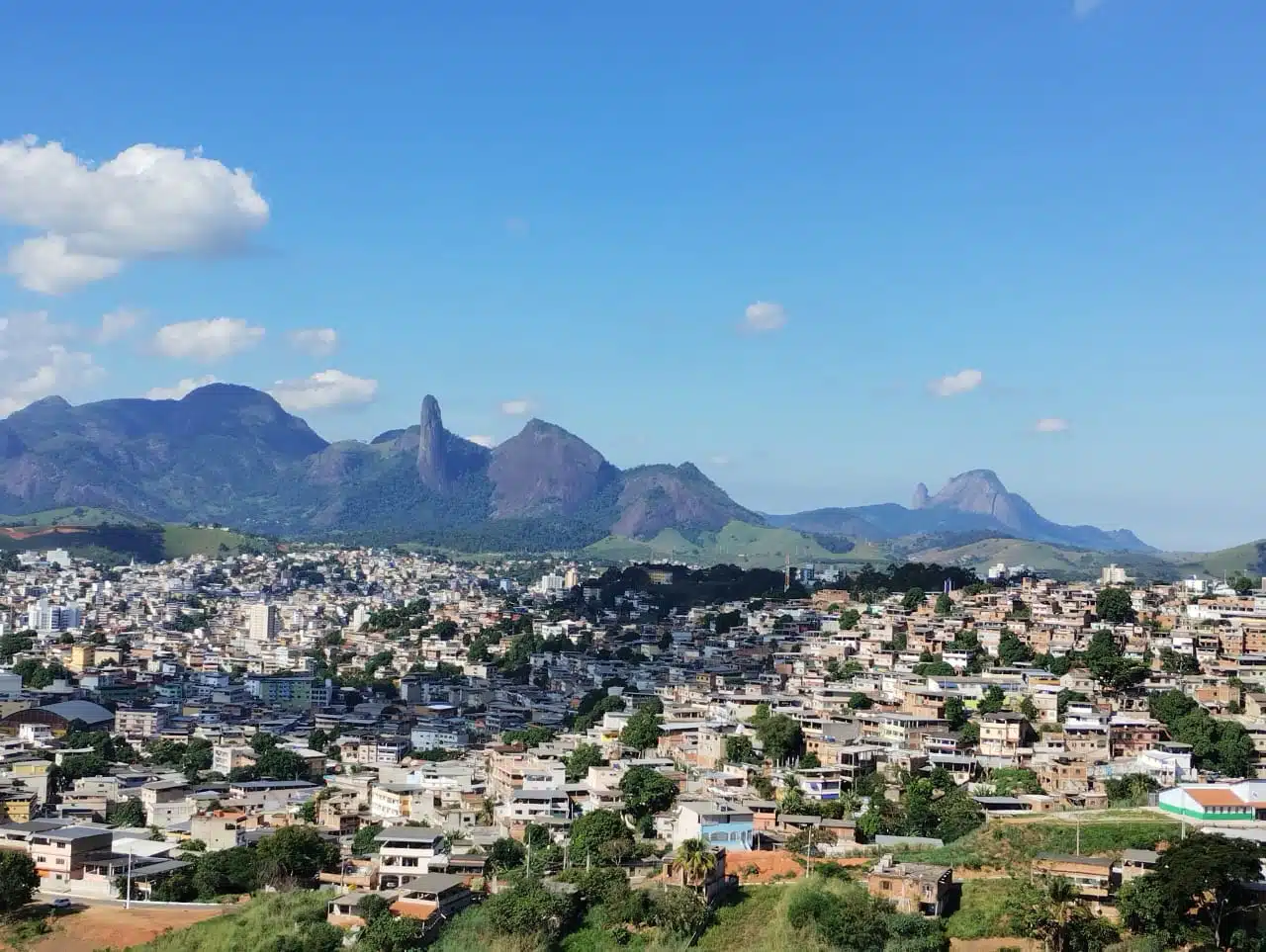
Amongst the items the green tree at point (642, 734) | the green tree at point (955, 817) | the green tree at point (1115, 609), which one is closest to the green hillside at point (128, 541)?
the green tree at point (1115, 609)

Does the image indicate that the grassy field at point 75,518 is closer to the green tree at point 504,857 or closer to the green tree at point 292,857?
the green tree at point 292,857

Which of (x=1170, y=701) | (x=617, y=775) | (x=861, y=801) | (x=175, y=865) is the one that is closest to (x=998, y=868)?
(x=861, y=801)

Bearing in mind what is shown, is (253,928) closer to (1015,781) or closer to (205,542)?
(1015,781)

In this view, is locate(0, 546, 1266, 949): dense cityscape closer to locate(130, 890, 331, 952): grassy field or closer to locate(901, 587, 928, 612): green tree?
locate(901, 587, 928, 612): green tree

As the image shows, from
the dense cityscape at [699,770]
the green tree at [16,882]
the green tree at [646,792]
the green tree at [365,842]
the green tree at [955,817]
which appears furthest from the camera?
the green tree at [646,792]

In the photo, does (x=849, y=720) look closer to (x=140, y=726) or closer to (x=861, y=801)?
(x=861, y=801)

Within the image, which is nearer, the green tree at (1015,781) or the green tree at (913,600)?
the green tree at (1015,781)
